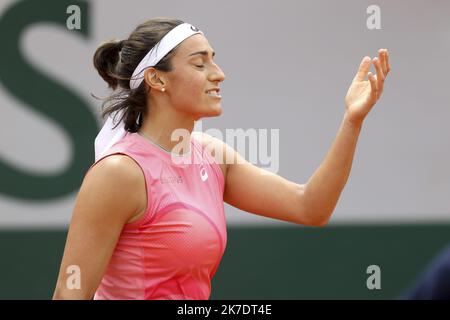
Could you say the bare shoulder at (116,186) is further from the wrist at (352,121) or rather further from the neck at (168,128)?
the wrist at (352,121)

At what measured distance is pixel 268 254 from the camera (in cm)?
490

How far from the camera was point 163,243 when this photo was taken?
2740 mm

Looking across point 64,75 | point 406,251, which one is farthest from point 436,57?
point 64,75

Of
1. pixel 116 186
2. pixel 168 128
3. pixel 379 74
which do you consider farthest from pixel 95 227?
pixel 379 74

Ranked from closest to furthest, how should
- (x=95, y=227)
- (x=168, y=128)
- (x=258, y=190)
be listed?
(x=95, y=227) → (x=168, y=128) → (x=258, y=190)

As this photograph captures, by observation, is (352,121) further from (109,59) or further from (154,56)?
(109,59)

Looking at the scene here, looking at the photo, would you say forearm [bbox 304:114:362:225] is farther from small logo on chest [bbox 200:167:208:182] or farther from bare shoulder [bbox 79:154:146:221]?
bare shoulder [bbox 79:154:146:221]

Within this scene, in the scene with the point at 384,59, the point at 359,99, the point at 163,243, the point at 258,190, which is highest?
the point at 384,59

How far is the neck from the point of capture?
2924 millimetres

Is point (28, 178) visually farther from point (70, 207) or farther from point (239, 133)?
point (239, 133)

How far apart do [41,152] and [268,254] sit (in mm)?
1290

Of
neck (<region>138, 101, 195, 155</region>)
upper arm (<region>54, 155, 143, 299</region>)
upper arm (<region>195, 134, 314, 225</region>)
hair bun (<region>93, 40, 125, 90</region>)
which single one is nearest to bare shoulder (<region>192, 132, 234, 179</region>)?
upper arm (<region>195, 134, 314, 225</region>)

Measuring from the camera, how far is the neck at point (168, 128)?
9.59 ft

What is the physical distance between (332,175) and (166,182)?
51cm
